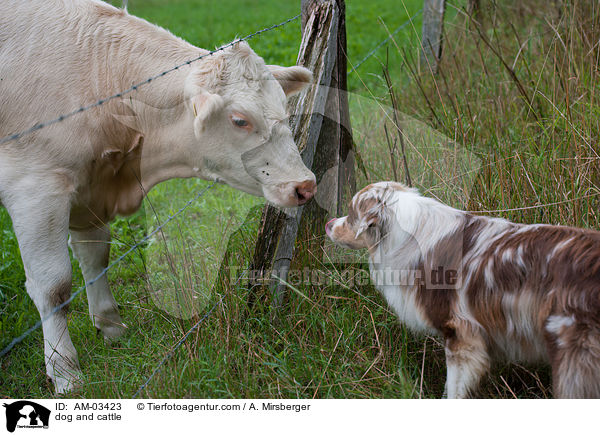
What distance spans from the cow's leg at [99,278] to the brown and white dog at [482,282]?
1773 mm

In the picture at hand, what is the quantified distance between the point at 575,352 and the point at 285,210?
5.79 ft

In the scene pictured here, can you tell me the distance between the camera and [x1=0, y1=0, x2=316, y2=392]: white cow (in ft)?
10.5

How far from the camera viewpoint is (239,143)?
328 centimetres

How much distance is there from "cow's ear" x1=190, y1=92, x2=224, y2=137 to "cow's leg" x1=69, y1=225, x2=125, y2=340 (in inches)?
51.4

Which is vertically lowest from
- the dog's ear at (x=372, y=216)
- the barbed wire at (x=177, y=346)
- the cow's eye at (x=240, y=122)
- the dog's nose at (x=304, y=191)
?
the barbed wire at (x=177, y=346)

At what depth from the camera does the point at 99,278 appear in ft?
13.1

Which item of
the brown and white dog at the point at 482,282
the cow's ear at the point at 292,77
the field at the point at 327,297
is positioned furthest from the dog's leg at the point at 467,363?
the cow's ear at the point at 292,77

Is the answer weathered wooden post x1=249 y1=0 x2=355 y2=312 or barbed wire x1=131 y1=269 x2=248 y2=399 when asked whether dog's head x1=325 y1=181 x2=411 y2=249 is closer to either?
weathered wooden post x1=249 y1=0 x2=355 y2=312

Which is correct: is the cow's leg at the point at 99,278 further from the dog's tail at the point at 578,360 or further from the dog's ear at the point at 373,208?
the dog's tail at the point at 578,360

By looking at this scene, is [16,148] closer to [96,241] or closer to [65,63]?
[65,63]

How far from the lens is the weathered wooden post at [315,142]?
355 centimetres

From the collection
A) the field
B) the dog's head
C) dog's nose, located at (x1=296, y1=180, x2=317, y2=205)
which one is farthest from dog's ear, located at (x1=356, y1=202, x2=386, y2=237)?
the field

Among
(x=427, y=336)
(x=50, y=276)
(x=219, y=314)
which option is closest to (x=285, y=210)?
(x=219, y=314)
